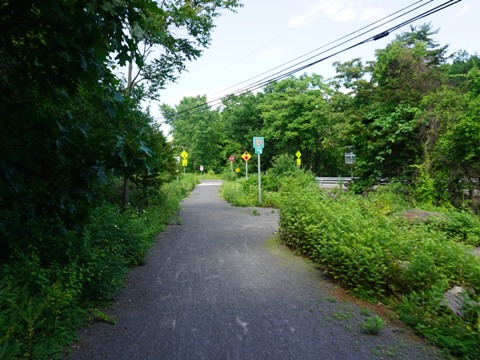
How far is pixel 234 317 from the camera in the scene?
3.95 metres

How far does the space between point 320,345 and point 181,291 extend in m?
2.40

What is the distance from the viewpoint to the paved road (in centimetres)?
316

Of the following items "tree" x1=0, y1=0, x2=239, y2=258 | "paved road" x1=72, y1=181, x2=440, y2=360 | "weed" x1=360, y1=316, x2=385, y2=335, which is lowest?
"paved road" x1=72, y1=181, x2=440, y2=360

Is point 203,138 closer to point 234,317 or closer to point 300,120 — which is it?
point 300,120

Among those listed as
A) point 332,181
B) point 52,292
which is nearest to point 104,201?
point 52,292

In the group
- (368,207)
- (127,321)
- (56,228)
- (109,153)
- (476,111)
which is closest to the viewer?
(109,153)

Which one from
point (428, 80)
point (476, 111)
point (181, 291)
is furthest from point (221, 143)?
point (181, 291)

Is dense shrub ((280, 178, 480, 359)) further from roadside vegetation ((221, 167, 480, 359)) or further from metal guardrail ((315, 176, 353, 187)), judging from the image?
metal guardrail ((315, 176, 353, 187))

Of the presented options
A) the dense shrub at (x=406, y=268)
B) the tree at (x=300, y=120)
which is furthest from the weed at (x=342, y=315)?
the tree at (x=300, y=120)

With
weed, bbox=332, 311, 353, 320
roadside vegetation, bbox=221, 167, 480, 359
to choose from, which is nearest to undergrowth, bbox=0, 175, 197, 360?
weed, bbox=332, 311, 353, 320

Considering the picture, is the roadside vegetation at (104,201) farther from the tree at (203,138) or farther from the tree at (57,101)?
the tree at (203,138)

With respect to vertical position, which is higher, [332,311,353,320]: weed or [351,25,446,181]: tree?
[351,25,446,181]: tree

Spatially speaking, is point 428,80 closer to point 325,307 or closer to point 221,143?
point 325,307

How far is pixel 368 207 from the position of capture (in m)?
7.85
